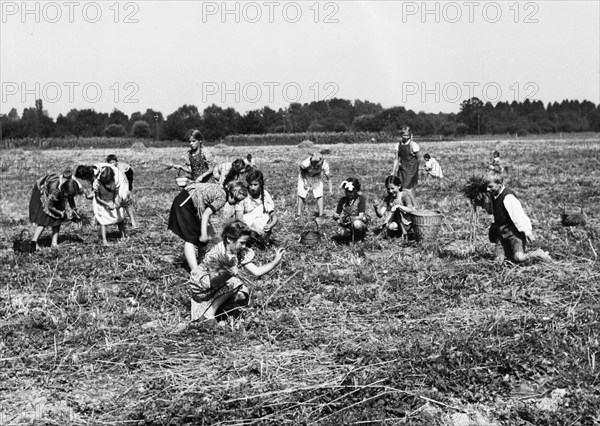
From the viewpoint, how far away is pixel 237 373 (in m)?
5.02

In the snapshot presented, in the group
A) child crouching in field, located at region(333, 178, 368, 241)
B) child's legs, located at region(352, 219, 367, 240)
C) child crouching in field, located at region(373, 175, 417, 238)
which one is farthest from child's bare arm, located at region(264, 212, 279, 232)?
child crouching in field, located at region(373, 175, 417, 238)

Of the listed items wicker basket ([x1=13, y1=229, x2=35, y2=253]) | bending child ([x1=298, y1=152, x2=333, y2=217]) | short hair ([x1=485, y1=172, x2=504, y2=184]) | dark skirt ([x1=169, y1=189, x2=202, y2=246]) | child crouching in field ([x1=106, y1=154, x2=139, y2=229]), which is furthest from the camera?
bending child ([x1=298, y1=152, x2=333, y2=217])

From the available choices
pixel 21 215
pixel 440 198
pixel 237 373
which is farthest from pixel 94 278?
pixel 440 198

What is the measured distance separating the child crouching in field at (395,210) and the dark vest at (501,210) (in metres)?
2.05

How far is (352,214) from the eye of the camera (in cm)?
981

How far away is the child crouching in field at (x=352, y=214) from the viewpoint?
9.73 meters

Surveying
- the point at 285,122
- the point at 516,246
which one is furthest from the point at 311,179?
the point at 285,122

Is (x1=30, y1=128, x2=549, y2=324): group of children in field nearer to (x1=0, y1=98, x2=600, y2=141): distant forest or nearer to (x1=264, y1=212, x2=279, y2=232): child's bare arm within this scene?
(x1=264, y1=212, x2=279, y2=232): child's bare arm

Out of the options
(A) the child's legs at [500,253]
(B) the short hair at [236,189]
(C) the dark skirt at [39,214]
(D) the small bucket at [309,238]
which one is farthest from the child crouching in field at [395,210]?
(C) the dark skirt at [39,214]

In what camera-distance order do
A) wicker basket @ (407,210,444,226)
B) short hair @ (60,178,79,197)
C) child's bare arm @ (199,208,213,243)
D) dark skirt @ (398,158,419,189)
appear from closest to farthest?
child's bare arm @ (199,208,213,243) < wicker basket @ (407,210,444,226) < short hair @ (60,178,79,197) < dark skirt @ (398,158,419,189)

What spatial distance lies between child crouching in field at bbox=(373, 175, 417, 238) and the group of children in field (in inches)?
0.6

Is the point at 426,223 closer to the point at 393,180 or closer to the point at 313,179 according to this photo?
the point at 393,180

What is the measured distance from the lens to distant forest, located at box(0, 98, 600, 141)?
8750 cm

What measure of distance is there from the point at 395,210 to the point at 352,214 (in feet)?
2.26
